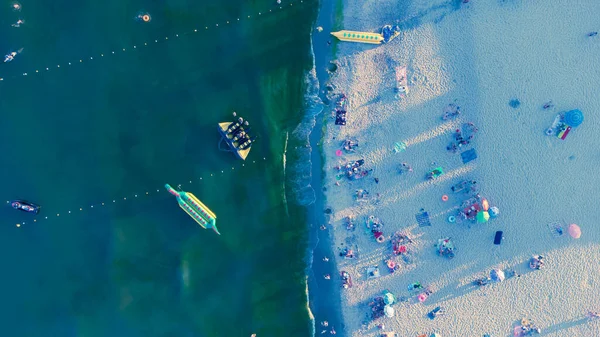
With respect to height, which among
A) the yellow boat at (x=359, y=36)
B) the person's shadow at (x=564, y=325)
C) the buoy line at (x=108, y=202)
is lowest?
the person's shadow at (x=564, y=325)

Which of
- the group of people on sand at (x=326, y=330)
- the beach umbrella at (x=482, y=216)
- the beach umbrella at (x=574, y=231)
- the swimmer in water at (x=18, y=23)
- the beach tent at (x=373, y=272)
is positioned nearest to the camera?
the swimmer in water at (x=18, y=23)

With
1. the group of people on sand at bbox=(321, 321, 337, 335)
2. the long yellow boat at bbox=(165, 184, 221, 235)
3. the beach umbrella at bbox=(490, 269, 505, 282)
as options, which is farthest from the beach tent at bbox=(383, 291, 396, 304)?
the long yellow boat at bbox=(165, 184, 221, 235)

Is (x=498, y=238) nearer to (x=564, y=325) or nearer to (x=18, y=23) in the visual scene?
(x=564, y=325)

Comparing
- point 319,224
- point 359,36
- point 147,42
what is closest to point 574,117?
point 359,36

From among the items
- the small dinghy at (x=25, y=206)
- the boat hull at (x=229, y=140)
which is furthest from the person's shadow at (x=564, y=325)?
the small dinghy at (x=25, y=206)

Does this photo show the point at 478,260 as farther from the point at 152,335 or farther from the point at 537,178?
the point at 152,335

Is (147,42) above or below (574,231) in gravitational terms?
above

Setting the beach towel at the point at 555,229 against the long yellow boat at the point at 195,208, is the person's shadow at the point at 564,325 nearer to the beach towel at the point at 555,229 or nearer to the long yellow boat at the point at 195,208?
the beach towel at the point at 555,229
